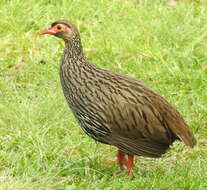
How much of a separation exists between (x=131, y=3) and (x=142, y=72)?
1.81 meters

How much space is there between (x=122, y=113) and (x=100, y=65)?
8.44 ft

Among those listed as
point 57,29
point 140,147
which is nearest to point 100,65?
point 57,29

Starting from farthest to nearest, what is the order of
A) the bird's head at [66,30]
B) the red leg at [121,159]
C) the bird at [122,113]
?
1. the bird's head at [66,30]
2. the red leg at [121,159]
3. the bird at [122,113]

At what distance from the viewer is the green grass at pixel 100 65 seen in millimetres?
5914

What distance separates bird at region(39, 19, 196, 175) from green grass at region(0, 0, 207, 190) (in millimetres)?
255

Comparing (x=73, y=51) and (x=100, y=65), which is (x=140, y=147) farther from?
(x=100, y=65)

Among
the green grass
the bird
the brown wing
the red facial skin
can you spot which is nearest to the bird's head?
the red facial skin

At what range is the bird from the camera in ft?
19.2

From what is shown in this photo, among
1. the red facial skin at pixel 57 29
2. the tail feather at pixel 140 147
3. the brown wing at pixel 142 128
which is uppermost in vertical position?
the red facial skin at pixel 57 29

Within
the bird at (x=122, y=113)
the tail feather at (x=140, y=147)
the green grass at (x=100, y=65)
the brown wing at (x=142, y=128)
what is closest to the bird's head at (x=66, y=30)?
the bird at (x=122, y=113)

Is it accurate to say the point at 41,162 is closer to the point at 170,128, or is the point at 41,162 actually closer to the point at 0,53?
the point at 170,128

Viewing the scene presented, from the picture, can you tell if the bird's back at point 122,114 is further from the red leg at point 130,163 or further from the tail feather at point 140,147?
the red leg at point 130,163

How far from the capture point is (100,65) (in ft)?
27.7

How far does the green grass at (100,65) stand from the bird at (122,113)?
0.84ft
